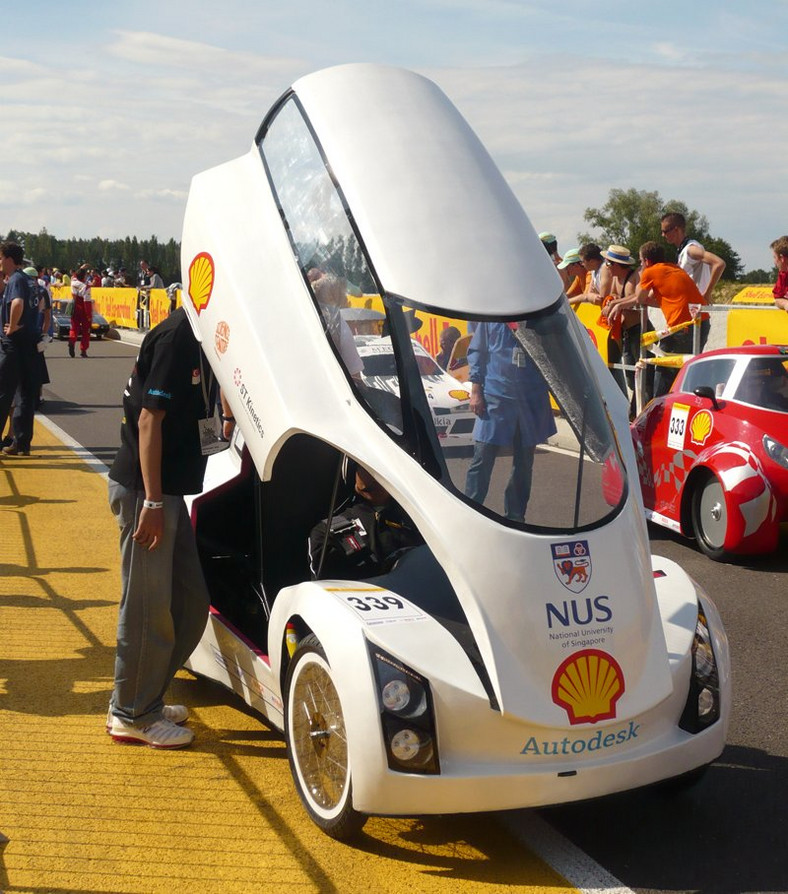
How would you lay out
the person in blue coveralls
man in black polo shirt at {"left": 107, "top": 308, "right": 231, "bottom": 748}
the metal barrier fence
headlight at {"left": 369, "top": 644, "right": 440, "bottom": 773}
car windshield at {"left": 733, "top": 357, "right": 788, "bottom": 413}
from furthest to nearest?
the metal barrier fence, car windshield at {"left": 733, "top": 357, "right": 788, "bottom": 413}, man in black polo shirt at {"left": 107, "top": 308, "right": 231, "bottom": 748}, the person in blue coveralls, headlight at {"left": 369, "top": 644, "right": 440, "bottom": 773}

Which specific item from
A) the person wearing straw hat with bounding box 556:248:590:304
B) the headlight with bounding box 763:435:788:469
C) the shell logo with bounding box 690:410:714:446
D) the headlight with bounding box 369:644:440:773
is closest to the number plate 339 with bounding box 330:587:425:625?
the headlight with bounding box 369:644:440:773

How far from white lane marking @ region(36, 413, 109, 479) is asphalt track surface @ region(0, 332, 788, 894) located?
245 inches

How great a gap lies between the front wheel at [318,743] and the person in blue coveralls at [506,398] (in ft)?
3.20

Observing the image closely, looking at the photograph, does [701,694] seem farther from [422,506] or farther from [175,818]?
[175,818]

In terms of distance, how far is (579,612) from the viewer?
4105 mm

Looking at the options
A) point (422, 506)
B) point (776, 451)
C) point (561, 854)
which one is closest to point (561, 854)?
point (561, 854)

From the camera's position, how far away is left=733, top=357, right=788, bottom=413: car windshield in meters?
8.59

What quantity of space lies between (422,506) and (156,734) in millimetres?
1723

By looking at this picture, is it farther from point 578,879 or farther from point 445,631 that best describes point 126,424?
point 578,879

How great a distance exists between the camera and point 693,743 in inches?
166

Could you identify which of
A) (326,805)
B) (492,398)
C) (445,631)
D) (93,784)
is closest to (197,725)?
(93,784)

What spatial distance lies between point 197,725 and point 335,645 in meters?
1.56

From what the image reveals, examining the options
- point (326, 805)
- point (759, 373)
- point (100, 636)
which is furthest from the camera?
point (759, 373)

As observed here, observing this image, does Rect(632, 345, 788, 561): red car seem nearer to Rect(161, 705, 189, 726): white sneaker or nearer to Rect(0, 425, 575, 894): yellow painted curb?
Rect(0, 425, 575, 894): yellow painted curb
